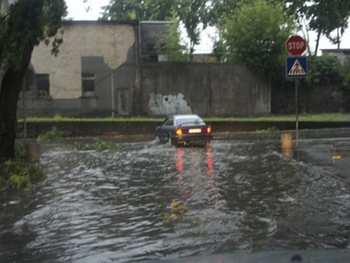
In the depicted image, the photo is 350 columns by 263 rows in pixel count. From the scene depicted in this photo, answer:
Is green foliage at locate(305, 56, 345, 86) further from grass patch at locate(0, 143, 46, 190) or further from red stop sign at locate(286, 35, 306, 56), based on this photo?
grass patch at locate(0, 143, 46, 190)

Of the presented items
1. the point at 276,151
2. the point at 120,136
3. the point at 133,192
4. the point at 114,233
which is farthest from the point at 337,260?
the point at 120,136

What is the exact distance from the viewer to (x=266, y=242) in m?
7.39

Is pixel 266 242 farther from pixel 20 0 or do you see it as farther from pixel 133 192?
pixel 20 0

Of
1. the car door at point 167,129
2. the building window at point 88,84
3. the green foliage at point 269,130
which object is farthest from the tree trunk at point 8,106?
the building window at point 88,84

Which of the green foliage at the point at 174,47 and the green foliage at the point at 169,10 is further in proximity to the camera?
the green foliage at the point at 169,10

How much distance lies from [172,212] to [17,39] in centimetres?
623

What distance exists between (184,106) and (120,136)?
876 centimetres

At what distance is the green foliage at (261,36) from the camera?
4122 cm

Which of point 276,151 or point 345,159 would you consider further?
point 276,151

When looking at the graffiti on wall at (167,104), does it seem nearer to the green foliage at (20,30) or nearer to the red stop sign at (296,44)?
the red stop sign at (296,44)

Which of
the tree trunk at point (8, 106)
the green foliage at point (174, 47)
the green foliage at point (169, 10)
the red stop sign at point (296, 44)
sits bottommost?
the tree trunk at point (8, 106)

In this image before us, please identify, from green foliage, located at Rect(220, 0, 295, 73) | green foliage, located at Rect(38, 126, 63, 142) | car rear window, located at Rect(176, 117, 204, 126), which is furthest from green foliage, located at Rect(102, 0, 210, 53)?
car rear window, located at Rect(176, 117, 204, 126)

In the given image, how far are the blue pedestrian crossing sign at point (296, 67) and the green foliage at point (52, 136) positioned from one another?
16.2m

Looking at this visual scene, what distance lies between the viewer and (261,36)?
4128 centimetres
